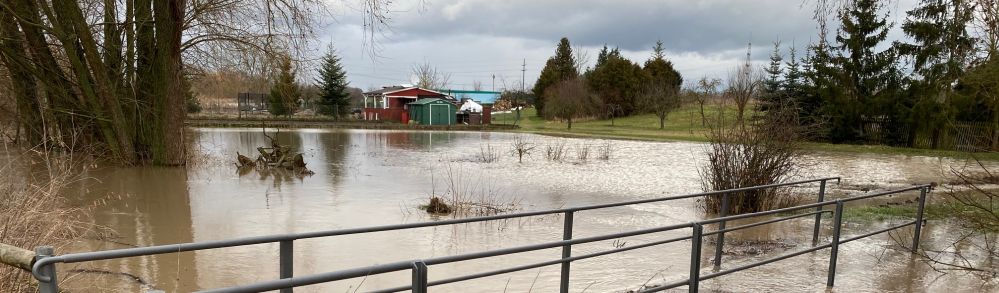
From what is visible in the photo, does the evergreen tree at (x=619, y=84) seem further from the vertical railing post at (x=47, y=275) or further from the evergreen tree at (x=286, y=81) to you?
the vertical railing post at (x=47, y=275)

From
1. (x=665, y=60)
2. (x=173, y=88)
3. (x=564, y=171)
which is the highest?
(x=665, y=60)

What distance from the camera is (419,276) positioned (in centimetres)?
265

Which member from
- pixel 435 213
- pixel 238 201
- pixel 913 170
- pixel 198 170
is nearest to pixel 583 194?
pixel 435 213

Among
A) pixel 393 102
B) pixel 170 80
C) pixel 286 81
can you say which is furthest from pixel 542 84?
pixel 170 80

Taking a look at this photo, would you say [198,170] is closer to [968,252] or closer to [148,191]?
[148,191]

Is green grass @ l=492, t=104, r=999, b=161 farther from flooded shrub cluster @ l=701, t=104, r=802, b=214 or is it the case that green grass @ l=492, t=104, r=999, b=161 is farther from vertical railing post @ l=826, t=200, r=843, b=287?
vertical railing post @ l=826, t=200, r=843, b=287

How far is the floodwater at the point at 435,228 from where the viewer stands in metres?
6.40

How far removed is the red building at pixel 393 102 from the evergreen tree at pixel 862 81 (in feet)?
113

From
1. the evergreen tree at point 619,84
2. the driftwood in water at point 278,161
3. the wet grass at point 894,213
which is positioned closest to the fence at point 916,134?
the wet grass at point 894,213

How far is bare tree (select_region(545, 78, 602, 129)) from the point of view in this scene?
56.2m

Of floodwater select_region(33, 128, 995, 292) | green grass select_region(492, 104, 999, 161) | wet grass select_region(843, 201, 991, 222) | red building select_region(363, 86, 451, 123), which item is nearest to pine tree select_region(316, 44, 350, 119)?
red building select_region(363, 86, 451, 123)

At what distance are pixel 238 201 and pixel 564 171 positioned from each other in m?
10.3

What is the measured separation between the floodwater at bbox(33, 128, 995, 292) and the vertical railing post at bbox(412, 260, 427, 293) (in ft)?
12.4

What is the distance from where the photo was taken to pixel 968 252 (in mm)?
7562
